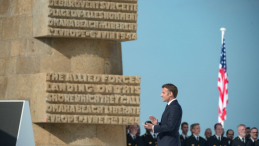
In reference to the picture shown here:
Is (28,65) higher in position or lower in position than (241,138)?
higher

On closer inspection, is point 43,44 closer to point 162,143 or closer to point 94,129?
point 94,129

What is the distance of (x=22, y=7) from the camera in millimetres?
10328

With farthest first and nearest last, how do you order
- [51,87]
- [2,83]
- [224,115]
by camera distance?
[224,115], [2,83], [51,87]

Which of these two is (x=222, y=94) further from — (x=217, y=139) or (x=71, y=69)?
(x=71, y=69)

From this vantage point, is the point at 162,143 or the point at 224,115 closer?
the point at 162,143

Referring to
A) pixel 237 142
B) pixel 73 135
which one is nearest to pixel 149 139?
pixel 237 142

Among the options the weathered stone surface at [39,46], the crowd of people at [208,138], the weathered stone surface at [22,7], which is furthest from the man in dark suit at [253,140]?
the weathered stone surface at [22,7]

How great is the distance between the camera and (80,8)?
395 inches

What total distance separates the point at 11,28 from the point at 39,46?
0.69m

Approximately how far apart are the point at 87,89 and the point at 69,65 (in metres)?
0.54

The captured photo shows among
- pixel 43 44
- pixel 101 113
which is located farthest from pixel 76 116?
pixel 43 44

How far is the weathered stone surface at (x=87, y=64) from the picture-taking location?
10117 mm

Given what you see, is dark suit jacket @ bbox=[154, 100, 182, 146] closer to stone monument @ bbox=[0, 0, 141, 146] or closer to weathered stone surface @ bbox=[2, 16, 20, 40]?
stone monument @ bbox=[0, 0, 141, 146]

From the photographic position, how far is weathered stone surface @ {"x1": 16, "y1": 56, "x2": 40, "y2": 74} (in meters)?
10.1
